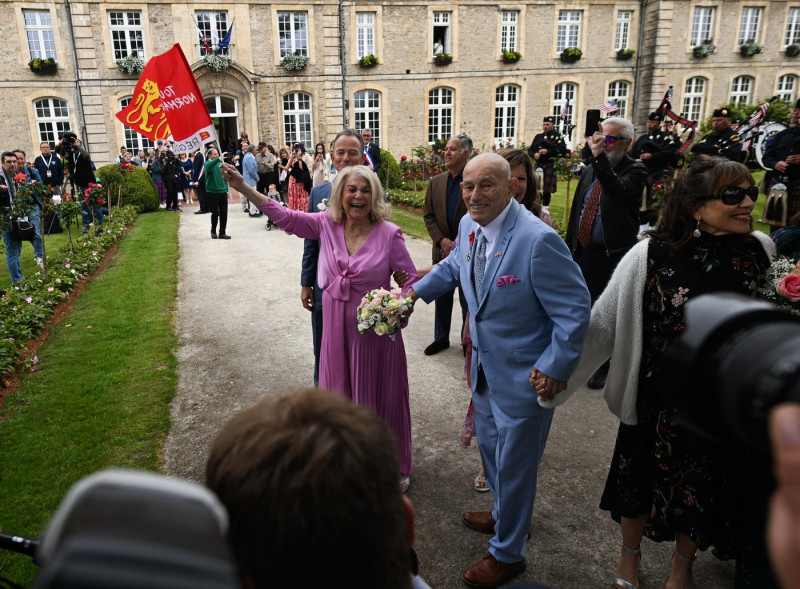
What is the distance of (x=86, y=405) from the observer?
16.2 feet

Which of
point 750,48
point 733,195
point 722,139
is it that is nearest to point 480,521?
point 733,195

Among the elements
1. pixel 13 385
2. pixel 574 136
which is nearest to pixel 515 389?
pixel 13 385

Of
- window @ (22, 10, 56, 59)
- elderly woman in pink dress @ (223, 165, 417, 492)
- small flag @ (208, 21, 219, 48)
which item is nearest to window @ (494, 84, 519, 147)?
small flag @ (208, 21, 219, 48)

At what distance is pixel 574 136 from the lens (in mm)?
29094

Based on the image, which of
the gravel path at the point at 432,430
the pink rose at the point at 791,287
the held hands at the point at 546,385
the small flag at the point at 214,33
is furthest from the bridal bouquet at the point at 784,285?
the small flag at the point at 214,33

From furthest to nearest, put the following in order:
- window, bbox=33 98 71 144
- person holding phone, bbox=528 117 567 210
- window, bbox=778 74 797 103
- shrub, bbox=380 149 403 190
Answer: window, bbox=778 74 797 103, window, bbox=33 98 71 144, shrub, bbox=380 149 403 190, person holding phone, bbox=528 117 567 210

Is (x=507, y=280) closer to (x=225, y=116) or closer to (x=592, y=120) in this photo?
(x=592, y=120)

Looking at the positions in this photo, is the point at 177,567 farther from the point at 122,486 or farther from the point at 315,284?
the point at 315,284

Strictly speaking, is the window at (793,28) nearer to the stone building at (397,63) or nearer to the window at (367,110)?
the stone building at (397,63)

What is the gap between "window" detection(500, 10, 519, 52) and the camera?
2667 centimetres

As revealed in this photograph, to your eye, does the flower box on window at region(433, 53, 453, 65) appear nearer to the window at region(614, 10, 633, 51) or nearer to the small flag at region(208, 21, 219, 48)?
the window at region(614, 10, 633, 51)

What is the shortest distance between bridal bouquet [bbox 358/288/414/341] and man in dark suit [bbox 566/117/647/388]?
2.43m

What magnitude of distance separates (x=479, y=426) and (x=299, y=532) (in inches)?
90.4

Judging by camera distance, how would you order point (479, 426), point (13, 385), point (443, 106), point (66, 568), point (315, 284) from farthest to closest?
point (443, 106) < point (13, 385) < point (315, 284) < point (479, 426) < point (66, 568)
